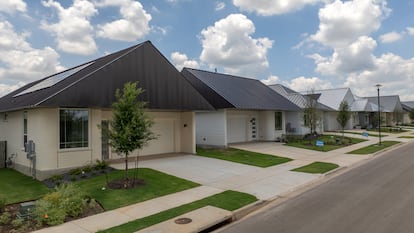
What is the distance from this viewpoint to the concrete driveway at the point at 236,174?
11.3 meters

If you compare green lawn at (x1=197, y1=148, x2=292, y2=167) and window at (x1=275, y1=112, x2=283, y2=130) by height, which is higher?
window at (x1=275, y1=112, x2=283, y2=130)

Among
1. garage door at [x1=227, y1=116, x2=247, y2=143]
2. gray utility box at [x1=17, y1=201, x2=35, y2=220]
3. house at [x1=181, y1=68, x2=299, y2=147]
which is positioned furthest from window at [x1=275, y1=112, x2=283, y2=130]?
gray utility box at [x1=17, y1=201, x2=35, y2=220]

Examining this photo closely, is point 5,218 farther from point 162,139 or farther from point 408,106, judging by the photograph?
point 408,106

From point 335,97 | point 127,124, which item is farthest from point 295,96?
point 127,124

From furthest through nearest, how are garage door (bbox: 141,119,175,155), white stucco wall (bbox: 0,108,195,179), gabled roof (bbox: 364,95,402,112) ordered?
gabled roof (bbox: 364,95,402,112) < garage door (bbox: 141,119,175,155) < white stucco wall (bbox: 0,108,195,179)

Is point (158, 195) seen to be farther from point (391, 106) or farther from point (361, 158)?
point (391, 106)

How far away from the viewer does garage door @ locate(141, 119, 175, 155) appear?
1886 cm

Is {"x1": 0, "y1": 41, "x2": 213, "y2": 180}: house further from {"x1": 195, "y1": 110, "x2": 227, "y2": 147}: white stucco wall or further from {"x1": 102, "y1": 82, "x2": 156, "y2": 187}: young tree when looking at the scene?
{"x1": 195, "y1": 110, "x2": 227, "y2": 147}: white stucco wall

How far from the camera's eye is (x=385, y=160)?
17.8 meters

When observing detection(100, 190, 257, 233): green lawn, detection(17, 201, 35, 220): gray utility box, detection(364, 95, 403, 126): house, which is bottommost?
detection(100, 190, 257, 233): green lawn

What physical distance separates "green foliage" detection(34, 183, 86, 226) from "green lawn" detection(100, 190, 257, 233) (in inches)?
67.0

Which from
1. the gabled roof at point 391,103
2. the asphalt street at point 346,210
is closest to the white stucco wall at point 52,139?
the asphalt street at point 346,210

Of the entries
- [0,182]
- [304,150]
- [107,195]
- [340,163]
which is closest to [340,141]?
[304,150]

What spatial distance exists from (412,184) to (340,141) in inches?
680
